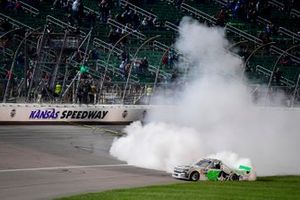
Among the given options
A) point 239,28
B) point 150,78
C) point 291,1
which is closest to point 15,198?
point 150,78

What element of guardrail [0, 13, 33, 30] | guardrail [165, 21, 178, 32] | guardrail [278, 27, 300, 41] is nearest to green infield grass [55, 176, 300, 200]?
guardrail [0, 13, 33, 30]

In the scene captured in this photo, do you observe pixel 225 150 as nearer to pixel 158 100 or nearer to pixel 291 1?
pixel 158 100

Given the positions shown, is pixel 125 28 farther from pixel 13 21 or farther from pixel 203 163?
pixel 203 163

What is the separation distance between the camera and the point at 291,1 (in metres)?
64.6

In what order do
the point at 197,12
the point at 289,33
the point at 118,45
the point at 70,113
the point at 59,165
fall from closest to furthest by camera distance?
the point at 59,165, the point at 70,113, the point at 118,45, the point at 197,12, the point at 289,33

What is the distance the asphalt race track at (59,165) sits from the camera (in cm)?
2526

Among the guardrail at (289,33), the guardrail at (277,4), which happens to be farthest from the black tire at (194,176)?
the guardrail at (277,4)

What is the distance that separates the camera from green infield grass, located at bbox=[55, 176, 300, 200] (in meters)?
23.7

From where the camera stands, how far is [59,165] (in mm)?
30797

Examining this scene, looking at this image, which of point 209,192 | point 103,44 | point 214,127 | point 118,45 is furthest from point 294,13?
point 209,192

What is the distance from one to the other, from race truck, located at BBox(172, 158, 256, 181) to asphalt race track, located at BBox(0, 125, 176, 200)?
22.2 inches

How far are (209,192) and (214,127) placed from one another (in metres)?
11.1

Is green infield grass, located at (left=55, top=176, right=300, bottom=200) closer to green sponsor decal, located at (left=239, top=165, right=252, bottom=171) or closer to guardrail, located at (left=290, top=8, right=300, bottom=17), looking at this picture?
green sponsor decal, located at (left=239, top=165, right=252, bottom=171)

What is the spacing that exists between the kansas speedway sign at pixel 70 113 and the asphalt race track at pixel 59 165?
1119 mm
